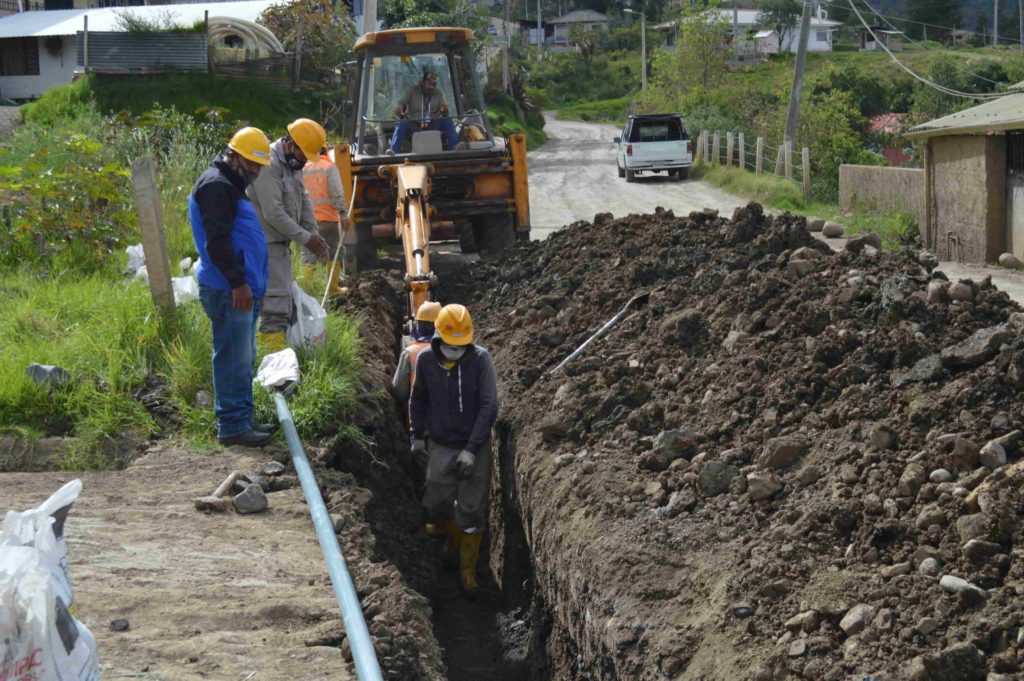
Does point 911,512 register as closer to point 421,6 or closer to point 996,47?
point 421,6

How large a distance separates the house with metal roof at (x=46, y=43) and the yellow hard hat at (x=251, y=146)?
34854 millimetres

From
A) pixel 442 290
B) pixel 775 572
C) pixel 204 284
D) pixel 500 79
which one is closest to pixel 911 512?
pixel 775 572

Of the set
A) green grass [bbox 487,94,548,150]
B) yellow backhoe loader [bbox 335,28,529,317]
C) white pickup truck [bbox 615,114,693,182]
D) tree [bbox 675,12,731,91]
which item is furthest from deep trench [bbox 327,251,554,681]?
green grass [bbox 487,94,548,150]

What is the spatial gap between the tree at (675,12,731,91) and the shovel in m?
35.5

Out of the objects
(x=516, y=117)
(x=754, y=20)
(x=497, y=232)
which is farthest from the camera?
(x=754, y=20)

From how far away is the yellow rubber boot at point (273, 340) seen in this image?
8.73 m

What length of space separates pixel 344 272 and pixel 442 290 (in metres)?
1.13

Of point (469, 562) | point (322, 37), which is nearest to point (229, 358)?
point (469, 562)

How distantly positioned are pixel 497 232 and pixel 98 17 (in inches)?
1259

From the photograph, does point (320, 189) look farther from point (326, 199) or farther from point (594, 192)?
point (594, 192)

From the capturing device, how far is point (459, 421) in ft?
26.2

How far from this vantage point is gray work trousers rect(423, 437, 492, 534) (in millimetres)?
8031

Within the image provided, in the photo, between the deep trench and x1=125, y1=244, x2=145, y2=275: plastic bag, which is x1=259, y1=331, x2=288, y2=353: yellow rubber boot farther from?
x1=125, y1=244, x2=145, y2=275: plastic bag

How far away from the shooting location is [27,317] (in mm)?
8734
